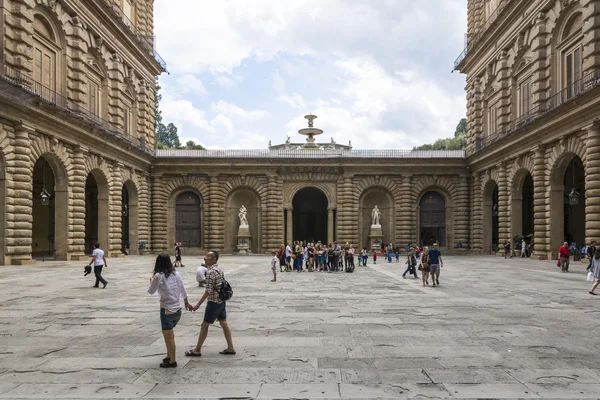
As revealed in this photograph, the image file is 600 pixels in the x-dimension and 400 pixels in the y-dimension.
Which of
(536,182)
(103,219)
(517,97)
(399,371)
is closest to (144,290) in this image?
(399,371)

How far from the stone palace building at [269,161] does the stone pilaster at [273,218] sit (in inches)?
4.5

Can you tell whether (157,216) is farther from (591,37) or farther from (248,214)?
(591,37)

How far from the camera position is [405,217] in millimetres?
41438

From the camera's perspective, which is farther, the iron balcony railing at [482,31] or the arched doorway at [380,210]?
the arched doorway at [380,210]

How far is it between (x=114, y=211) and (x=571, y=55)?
27.6 meters

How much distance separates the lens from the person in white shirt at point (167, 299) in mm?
7047

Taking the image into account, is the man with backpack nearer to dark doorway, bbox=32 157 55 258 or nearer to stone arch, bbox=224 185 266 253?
dark doorway, bbox=32 157 55 258

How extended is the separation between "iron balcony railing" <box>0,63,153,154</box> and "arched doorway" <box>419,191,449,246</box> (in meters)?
22.3

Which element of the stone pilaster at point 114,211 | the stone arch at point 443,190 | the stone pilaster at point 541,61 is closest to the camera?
the stone pilaster at point 541,61

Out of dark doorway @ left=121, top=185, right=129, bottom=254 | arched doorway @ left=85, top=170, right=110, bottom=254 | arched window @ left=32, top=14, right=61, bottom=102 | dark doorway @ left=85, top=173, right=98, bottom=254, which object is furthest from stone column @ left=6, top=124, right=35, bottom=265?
dark doorway @ left=121, top=185, right=129, bottom=254

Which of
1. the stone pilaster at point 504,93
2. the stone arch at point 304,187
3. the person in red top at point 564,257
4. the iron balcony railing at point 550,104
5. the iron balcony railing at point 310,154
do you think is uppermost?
the stone pilaster at point 504,93

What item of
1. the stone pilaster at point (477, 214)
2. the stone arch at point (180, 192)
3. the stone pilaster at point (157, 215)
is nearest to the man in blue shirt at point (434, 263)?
the stone pilaster at point (477, 214)

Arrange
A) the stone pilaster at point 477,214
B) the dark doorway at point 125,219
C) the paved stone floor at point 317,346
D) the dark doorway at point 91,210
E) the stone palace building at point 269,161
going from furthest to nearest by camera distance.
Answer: the stone pilaster at point 477,214
the dark doorway at point 125,219
the dark doorway at point 91,210
the stone palace building at point 269,161
the paved stone floor at point 317,346

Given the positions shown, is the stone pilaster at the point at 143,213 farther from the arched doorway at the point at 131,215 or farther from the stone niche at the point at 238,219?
the stone niche at the point at 238,219
